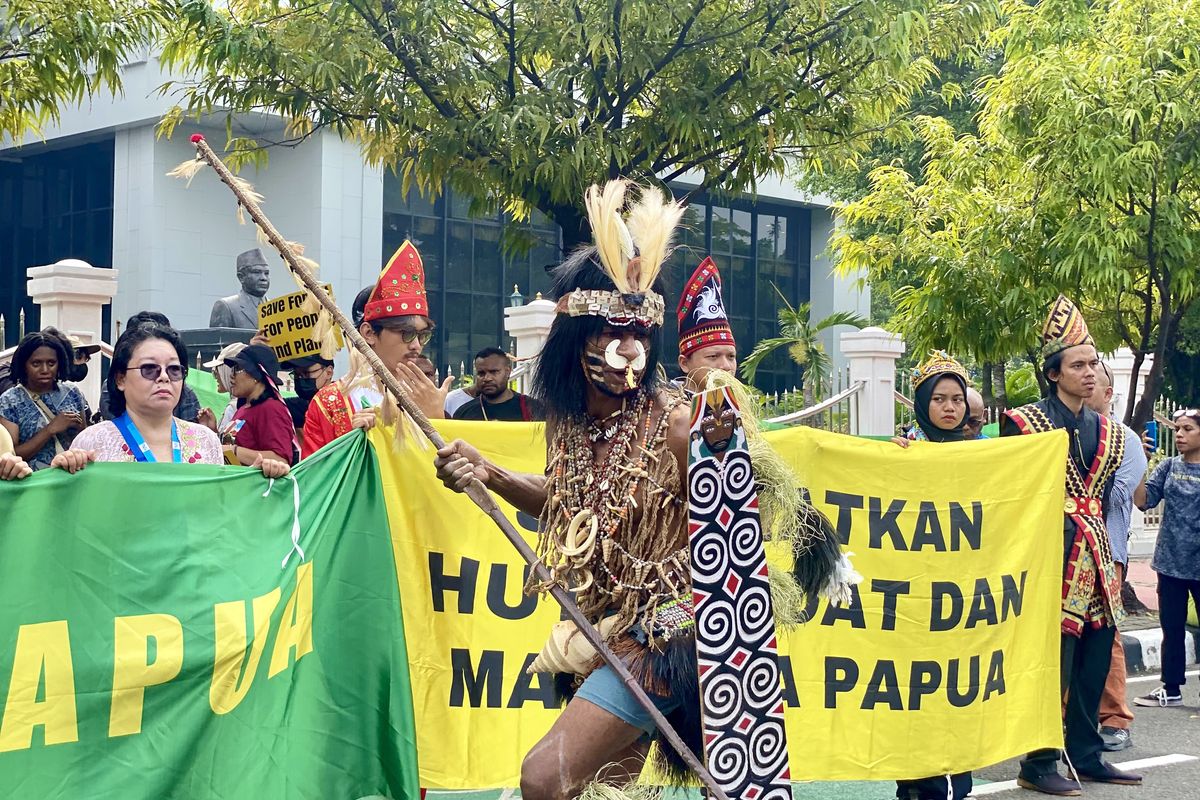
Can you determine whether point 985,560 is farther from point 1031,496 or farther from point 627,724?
point 627,724

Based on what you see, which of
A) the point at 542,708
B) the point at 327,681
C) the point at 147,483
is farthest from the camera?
the point at 542,708

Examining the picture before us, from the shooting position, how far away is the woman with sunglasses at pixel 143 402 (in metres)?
4.94

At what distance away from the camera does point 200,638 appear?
470 cm

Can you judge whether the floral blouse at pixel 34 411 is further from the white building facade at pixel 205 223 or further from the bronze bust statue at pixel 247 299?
the white building facade at pixel 205 223

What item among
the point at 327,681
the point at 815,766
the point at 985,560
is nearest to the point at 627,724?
the point at 327,681

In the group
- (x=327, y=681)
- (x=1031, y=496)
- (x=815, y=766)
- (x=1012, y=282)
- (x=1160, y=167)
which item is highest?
(x=1160, y=167)

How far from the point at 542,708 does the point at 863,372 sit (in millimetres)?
7024

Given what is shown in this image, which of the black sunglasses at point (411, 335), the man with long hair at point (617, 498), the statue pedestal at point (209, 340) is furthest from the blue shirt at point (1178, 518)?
the statue pedestal at point (209, 340)

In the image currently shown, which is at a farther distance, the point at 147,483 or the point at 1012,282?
the point at 1012,282

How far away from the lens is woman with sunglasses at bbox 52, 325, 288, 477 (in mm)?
4941

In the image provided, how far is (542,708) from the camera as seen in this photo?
5836 millimetres

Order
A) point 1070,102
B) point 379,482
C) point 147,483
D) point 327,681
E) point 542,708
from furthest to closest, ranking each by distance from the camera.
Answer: point 1070,102, point 542,708, point 379,482, point 327,681, point 147,483

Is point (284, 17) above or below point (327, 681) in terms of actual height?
above

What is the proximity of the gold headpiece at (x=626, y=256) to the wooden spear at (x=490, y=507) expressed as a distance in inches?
25.2
